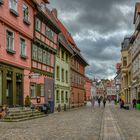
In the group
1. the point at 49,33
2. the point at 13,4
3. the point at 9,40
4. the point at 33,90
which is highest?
the point at 13,4

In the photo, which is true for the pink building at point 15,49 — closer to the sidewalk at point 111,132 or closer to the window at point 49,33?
the window at point 49,33

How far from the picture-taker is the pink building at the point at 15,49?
78.0 feet

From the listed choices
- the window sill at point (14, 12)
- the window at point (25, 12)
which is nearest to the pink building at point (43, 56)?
the window at point (25, 12)

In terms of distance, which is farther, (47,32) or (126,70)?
(126,70)

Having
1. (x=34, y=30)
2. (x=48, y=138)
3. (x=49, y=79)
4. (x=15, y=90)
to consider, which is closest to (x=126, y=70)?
(x=49, y=79)

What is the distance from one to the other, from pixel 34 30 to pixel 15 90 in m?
6.67

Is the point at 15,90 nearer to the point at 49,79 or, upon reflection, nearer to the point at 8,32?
the point at 8,32

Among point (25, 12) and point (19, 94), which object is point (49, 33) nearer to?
point (25, 12)

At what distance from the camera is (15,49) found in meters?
26.1

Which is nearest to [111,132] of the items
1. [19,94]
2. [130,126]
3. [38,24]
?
[130,126]

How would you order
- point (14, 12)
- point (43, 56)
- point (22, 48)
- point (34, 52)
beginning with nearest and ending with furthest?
point (14, 12)
point (22, 48)
point (34, 52)
point (43, 56)

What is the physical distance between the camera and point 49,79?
121ft

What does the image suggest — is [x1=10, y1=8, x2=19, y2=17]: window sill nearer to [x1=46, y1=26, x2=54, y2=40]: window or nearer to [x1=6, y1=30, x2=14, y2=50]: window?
[x1=6, y1=30, x2=14, y2=50]: window

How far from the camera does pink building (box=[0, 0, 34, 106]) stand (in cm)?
2378
